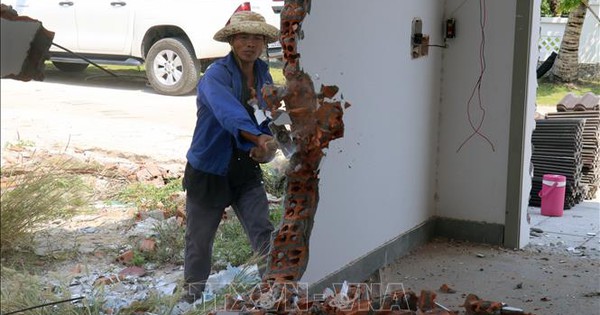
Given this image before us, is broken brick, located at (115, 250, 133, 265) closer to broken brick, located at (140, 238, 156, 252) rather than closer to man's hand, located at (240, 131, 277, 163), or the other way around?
broken brick, located at (140, 238, 156, 252)

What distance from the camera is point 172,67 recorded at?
5164 mm

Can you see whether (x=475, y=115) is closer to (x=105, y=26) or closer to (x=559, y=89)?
(x=105, y=26)

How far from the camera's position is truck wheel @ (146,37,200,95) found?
516 cm

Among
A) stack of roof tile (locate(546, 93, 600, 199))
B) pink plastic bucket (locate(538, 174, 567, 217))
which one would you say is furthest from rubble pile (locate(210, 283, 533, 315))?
stack of roof tile (locate(546, 93, 600, 199))

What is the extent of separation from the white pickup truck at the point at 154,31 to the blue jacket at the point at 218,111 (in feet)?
0.98

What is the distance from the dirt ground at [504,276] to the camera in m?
5.62

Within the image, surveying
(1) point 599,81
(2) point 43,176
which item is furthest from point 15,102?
(1) point 599,81

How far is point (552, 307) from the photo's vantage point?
5.50 m

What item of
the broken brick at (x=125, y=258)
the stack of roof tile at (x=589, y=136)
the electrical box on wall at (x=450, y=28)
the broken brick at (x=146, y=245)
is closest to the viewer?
the broken brick at (x=125, y=258)

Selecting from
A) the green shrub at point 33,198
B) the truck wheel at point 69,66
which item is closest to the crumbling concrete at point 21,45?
the green shrub at point 33,198

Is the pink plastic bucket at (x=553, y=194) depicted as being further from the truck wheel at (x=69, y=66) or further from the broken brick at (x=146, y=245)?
the truck wheel at (x=69, y=66)

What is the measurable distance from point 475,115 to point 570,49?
417 inches

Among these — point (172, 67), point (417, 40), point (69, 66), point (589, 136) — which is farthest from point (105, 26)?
point (589, 136)

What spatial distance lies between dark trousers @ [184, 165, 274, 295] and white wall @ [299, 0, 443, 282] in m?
0.65
